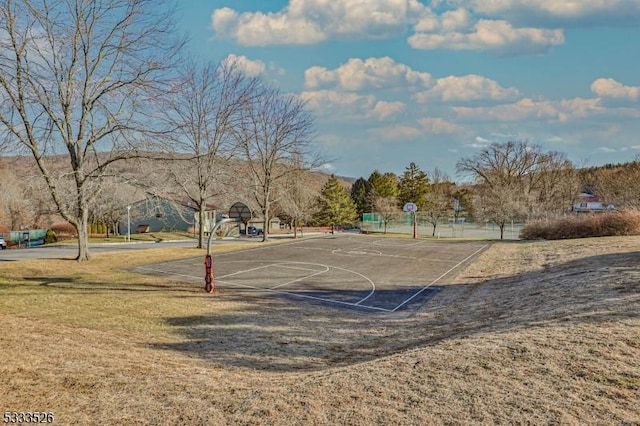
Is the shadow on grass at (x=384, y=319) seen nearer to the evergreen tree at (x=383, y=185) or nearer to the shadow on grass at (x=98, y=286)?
the shadow on grass at (x=98, y=286)

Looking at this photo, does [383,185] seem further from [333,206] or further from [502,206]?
[502,206]

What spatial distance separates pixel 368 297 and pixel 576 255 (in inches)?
401

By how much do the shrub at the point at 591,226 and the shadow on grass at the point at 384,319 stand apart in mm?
14673

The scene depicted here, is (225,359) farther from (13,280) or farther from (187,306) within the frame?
(13,280)

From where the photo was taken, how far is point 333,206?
63.9 metres

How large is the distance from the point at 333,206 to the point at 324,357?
5553 cm

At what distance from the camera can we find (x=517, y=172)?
225 ft

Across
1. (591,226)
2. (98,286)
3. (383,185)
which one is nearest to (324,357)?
(98,286)

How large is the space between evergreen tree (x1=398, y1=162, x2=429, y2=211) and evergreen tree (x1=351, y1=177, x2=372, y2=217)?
5.57m

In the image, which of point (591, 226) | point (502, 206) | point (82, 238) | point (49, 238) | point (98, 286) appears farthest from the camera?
point (502, 206)

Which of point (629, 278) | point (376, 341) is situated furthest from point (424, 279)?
point (376, 341)

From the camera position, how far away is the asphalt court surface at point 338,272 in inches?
599

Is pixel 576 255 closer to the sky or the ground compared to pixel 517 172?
closer to the ground

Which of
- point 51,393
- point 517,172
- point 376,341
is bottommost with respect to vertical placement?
point 376,341
